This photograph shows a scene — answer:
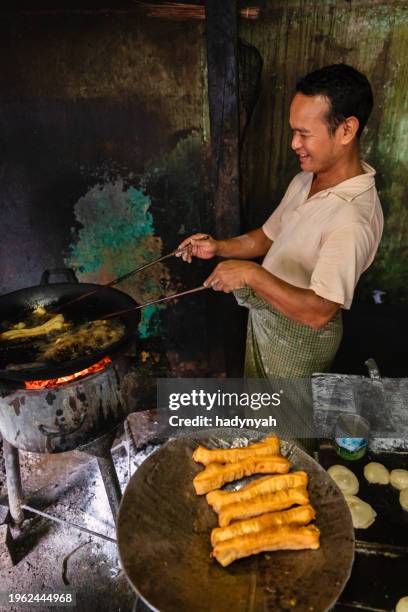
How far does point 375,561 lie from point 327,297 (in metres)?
1.53

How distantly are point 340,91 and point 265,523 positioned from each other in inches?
102

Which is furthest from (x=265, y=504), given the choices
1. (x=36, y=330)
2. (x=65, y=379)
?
(x=36, y=330)

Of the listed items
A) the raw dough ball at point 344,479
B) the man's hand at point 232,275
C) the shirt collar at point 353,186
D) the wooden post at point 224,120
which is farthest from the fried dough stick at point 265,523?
the wooden post at point 224,120

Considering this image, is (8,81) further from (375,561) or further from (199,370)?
(375,561)

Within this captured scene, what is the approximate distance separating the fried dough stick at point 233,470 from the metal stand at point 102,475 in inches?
55.6

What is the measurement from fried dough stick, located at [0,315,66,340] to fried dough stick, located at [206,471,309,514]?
181 centimetres

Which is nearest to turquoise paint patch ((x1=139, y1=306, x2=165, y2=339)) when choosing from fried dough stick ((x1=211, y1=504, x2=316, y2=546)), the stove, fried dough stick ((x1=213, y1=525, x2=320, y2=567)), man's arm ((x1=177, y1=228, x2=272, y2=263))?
man's arm ((x1=177, y1=228, x2=272, y2=263))

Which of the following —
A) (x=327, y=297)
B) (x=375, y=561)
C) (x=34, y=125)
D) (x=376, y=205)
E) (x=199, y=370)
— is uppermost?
(x=34, y=125)

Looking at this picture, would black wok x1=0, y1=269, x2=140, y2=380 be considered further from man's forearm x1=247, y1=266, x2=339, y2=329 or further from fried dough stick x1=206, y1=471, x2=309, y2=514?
fried dough stick x1=206, y1=471, x2=309, y2=514

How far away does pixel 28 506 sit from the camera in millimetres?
3846

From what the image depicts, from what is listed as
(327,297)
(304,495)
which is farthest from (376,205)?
(304,495)

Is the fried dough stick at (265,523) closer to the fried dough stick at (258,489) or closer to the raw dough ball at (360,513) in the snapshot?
the fried dough stick at (258,489)

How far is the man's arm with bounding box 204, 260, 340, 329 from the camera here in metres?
3.04

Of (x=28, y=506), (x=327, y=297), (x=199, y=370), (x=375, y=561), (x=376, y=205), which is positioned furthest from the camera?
(x=199, y=370)
